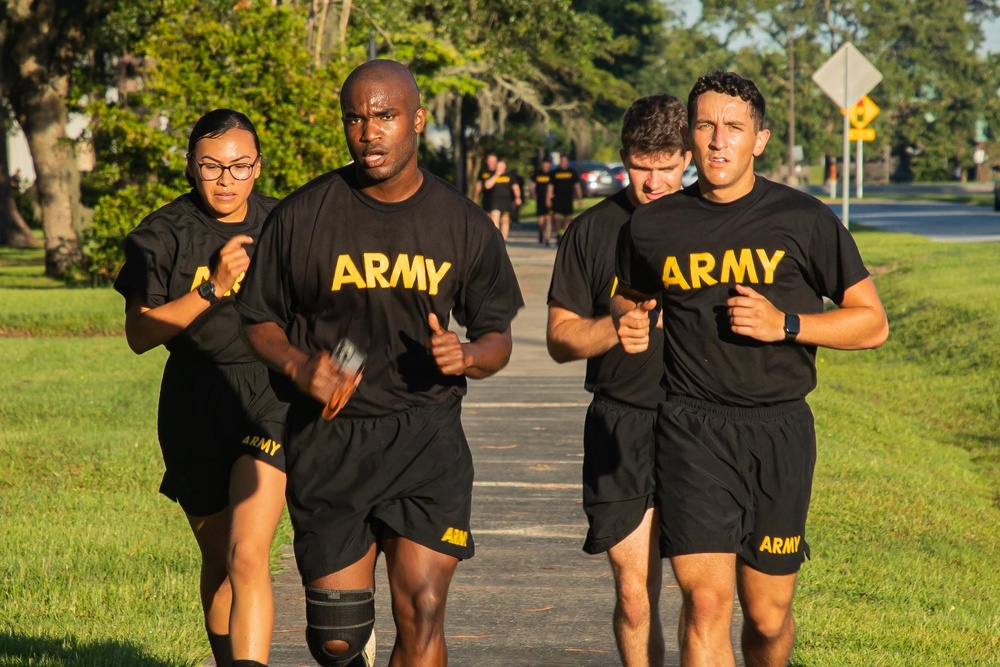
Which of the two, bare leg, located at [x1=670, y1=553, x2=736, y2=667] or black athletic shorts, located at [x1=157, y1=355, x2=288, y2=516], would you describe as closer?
bare leg, located at [x1=670, y1=553, x2=736, y2=667]

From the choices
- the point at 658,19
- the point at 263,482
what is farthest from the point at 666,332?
the point at 658,19

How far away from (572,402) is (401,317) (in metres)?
8.15

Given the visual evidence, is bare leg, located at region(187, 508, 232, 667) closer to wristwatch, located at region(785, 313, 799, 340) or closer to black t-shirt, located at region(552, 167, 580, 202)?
wristwatch, located at region(785, 313, 799, 340)

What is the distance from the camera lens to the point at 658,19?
198 ft

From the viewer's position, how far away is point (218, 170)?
540cm

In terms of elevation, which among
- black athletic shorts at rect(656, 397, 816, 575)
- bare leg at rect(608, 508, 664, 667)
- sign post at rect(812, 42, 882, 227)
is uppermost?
sign post at rect(812, 42, 882, 227)

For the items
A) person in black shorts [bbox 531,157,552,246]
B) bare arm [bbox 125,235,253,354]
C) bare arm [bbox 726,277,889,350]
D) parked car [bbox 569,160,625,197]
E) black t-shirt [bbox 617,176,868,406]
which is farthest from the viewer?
parked car [bbox 569,160,625,197]

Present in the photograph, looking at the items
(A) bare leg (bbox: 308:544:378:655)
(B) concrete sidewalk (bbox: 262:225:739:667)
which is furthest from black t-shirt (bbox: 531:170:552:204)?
(A) bare leg (bbox: 308:544:378:655)

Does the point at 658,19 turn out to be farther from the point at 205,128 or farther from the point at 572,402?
the point at 205,128

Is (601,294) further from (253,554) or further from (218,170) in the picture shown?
(253,554)

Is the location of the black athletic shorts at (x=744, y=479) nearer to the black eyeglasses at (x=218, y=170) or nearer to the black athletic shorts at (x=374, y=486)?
the black athletic shorts at (x=374, y=486)

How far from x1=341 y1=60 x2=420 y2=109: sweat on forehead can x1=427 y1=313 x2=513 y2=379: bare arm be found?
2.38ft

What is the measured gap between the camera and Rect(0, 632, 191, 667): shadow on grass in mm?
5645

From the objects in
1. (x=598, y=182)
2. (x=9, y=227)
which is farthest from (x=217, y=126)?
(x=598, y=182)
